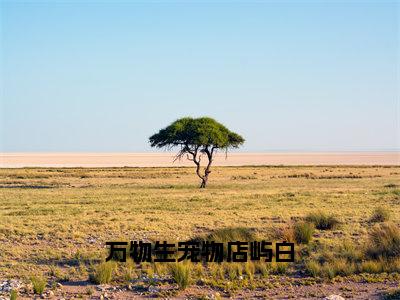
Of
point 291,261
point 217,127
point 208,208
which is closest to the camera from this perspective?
point 291,261

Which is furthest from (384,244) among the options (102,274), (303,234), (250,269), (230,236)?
(102,274)

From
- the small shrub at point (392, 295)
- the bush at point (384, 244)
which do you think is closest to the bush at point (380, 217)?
the bush at point (384, 244)

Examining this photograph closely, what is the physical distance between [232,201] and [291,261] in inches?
734

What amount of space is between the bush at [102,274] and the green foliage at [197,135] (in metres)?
39.1

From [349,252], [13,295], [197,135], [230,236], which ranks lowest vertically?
[13,295]

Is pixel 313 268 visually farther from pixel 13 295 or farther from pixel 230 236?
pixel 13 295

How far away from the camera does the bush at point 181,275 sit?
12688 millimetres

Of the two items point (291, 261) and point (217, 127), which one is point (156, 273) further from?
point (217, 127)

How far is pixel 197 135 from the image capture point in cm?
5334

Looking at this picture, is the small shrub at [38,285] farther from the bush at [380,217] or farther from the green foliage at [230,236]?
the bush at [380,217]

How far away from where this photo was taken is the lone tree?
5338cm

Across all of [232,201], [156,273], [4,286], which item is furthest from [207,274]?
[232,201]

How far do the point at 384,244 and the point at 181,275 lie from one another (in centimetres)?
602

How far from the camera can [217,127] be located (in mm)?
55844
